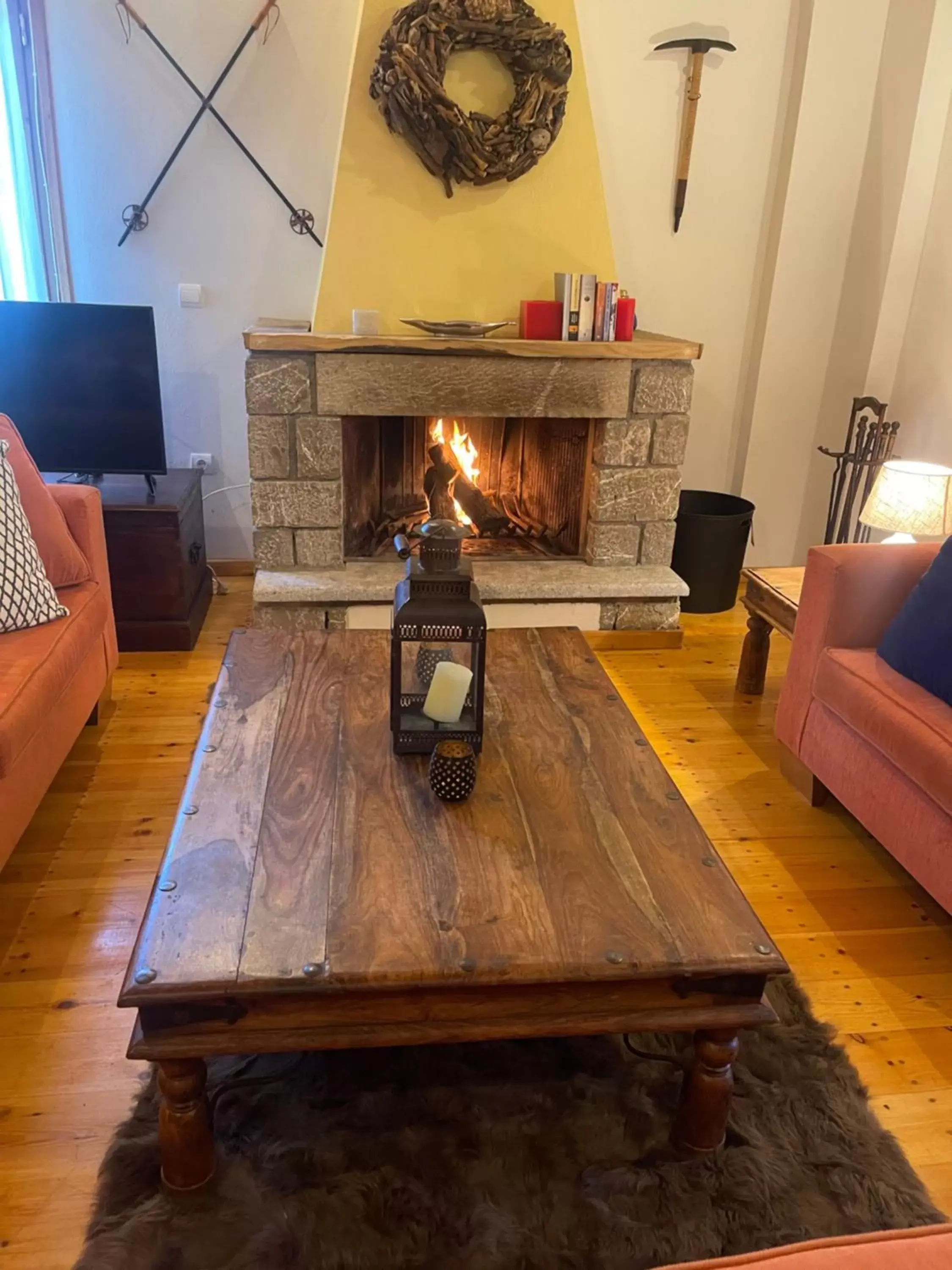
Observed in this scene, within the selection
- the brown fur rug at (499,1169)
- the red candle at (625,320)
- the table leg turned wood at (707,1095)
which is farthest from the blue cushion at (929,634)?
the red candle at (625,320)

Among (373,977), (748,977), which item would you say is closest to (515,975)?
(373,977)

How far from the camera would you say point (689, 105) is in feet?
11.2

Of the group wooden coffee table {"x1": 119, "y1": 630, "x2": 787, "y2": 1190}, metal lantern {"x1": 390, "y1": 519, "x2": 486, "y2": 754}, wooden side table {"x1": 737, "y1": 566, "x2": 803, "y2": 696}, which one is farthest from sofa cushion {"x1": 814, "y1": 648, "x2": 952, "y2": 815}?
metal lantern {"x1": 390, "y1": 519, "x2": 486, "y2": 754}

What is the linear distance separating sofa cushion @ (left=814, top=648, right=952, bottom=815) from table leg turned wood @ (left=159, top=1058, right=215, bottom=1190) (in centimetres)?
144

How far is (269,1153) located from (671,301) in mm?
3260

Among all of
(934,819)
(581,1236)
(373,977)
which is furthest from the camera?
(934,819)

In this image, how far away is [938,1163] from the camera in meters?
1.51

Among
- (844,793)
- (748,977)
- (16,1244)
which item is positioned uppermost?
(748,977)

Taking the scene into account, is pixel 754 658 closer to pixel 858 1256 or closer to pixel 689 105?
pixel 689 105

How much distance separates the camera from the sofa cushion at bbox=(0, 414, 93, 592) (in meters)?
2.37

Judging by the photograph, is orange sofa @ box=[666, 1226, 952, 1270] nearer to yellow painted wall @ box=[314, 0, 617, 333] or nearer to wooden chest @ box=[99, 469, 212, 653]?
wooden chest @ box=[99, 469, 212, 653]

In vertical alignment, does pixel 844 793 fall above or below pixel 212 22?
below

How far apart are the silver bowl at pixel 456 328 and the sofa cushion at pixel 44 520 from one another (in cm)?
126

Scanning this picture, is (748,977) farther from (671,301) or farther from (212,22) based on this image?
(212,22)
